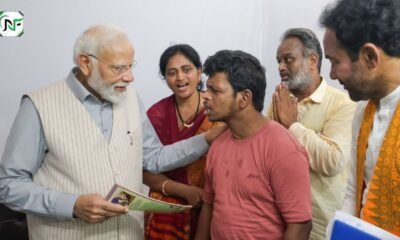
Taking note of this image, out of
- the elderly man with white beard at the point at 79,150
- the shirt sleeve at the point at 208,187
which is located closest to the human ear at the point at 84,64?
the elderly man with white beard at the point at 79,150

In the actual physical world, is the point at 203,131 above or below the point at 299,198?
above

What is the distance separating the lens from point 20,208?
1.36 m

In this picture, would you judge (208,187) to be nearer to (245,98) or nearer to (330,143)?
(245,98)

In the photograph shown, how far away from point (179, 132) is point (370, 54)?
3.52 feet

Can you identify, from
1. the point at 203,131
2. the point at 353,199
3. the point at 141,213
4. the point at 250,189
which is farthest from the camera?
the point at 203,131

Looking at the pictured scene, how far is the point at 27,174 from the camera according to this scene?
4.61 ft

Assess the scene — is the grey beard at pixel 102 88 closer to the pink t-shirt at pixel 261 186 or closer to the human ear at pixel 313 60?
the pink t-shirt at pixel 261 186

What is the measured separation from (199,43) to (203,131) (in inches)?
54.9

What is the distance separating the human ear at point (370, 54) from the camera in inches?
39.4

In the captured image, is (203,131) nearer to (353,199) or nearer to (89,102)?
(89,102)

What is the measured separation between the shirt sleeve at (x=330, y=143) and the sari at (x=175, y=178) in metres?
0.47

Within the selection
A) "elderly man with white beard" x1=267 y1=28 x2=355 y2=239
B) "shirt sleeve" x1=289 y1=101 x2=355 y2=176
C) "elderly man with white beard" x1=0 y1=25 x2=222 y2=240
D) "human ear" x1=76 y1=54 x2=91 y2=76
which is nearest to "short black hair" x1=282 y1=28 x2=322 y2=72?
"elderly man with white beard" x1=267 y1=28 x2=355 y2=239

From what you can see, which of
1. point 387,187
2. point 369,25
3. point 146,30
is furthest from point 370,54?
point 146,30

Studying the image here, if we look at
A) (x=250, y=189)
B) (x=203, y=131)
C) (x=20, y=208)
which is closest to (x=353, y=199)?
(x=250, y=189)
